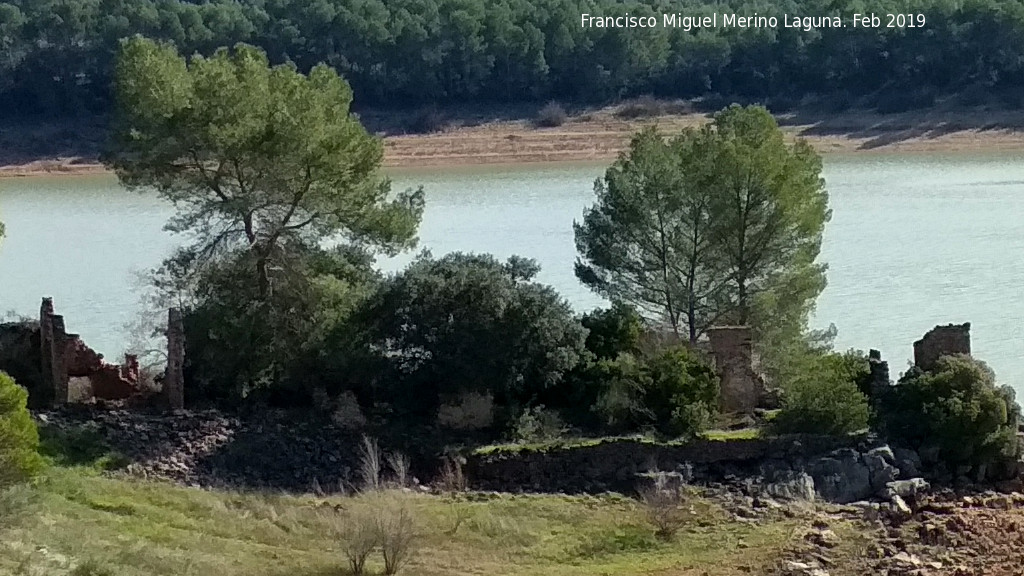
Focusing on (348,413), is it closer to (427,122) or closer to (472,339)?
(472,339)

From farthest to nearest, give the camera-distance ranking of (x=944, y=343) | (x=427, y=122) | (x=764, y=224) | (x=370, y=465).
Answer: (x=427, y=122)
(x=764, y=224)
(x=944, y=343)
(x=370, y=465)

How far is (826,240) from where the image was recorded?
43.2 meters

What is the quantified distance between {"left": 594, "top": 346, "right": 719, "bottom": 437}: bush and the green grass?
213 cm

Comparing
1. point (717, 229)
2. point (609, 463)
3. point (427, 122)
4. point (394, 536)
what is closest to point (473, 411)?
point (609, 463)

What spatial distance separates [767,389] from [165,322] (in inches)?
408

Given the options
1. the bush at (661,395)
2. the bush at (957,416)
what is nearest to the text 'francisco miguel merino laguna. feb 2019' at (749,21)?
the bush at (957,416)

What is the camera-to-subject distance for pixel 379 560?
18641mm

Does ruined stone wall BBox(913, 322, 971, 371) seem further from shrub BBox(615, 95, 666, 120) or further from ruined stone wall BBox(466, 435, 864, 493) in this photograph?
shrub BBox(615, 95, 666, 120)

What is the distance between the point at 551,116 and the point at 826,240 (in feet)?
82.8

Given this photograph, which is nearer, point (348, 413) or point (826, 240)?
point (348, 413)

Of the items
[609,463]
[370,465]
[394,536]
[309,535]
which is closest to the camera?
[394,536]

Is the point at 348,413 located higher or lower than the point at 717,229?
lower

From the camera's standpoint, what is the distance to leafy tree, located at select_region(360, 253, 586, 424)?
80.4 feet

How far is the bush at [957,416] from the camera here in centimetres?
2394
